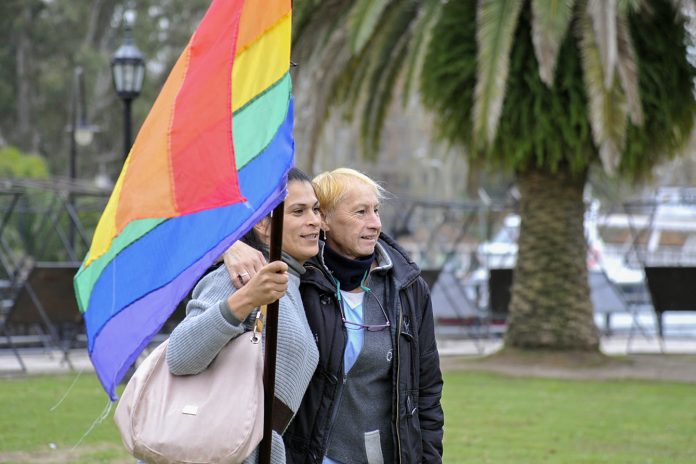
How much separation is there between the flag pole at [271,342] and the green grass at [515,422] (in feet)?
15.6

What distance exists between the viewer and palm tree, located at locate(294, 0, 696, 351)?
1352 cm

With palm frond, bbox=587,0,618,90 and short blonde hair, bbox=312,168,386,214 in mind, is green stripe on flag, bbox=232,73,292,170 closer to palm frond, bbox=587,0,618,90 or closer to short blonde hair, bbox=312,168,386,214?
short blonde hair, bbox=312,168,386,214

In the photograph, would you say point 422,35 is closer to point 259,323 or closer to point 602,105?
point 602,105

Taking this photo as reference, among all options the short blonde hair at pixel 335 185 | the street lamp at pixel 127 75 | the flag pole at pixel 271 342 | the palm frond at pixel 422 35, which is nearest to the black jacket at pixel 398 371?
the short blonde hair at pixel 335 185

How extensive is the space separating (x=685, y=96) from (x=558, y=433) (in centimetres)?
641

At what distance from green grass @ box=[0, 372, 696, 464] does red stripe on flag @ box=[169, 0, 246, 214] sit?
4.92 meters

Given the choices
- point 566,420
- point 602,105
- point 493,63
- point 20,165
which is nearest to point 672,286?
point 602,105

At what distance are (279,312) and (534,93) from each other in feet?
36.3

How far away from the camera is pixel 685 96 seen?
1489cm

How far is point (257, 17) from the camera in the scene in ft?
12.1

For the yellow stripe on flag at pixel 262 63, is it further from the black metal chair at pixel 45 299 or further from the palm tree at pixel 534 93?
the black metal chair at pixel 45 299

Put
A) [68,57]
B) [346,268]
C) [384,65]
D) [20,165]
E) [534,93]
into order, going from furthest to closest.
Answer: [68,57], [20,165], [384,65], [534,93], [346,268]

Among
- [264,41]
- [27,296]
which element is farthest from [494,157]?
[264,41]

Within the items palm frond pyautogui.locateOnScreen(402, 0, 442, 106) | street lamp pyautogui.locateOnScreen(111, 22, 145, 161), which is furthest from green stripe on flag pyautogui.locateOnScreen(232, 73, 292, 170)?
street lamp pyautogui.locateOnScreen(111, 22, 145, 161)
